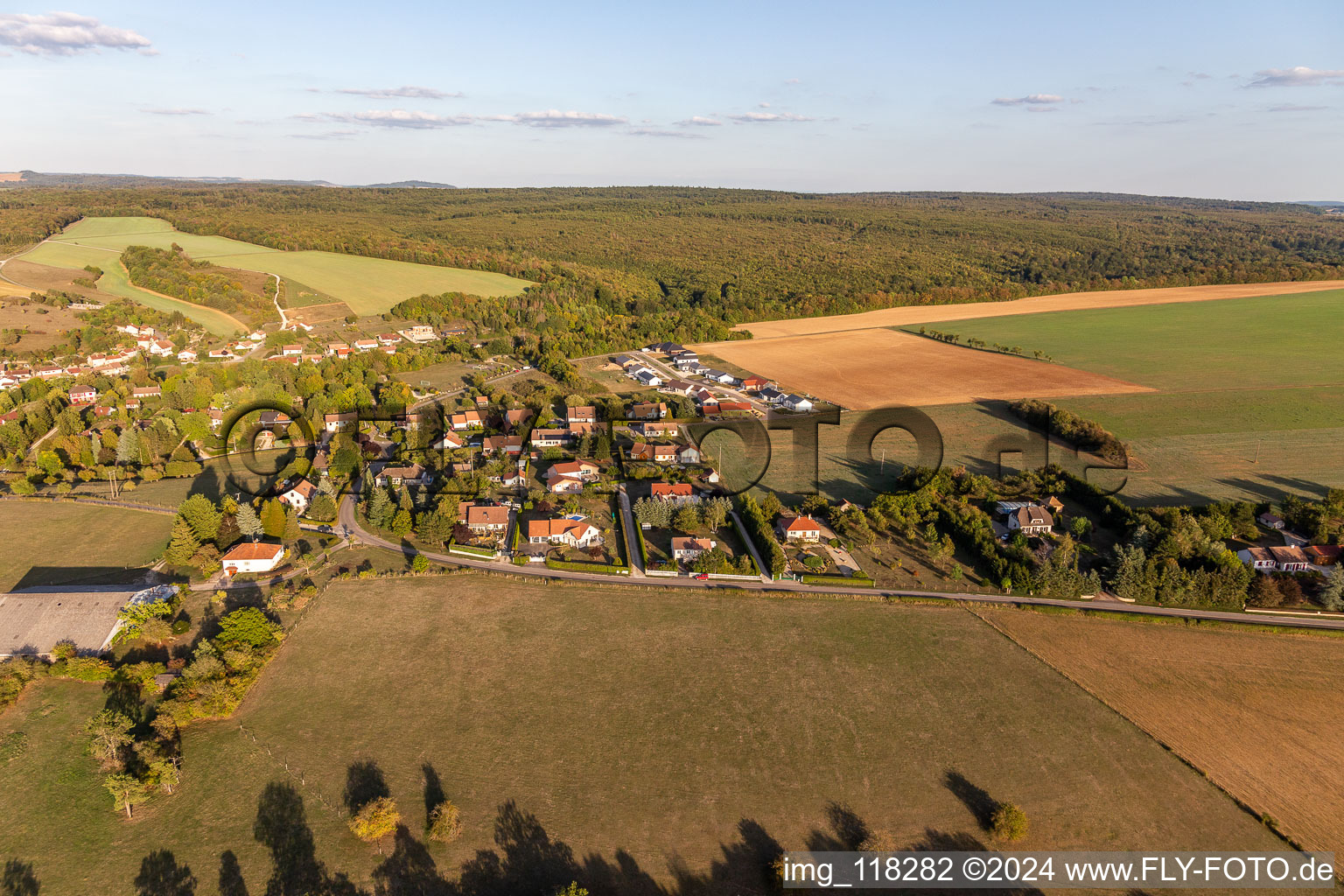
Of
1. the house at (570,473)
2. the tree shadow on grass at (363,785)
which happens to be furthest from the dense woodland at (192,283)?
the tree shadow on grass at (363,785)

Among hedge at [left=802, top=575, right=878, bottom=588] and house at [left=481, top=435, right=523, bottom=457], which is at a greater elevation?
house at [left=481, top=435, right=523, bottom=457]

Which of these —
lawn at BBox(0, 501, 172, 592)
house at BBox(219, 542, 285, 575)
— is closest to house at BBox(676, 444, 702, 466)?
house at BBox(219, 542, 285, 575)

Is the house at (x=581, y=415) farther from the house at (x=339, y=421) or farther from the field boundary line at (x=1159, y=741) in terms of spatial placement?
the field boundary line at (x=1159, y=741)

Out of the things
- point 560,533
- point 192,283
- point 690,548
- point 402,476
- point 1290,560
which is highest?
point 192,283

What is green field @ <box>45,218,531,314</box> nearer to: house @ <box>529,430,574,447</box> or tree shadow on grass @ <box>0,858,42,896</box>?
house @ <box>529,430,574,447</box>

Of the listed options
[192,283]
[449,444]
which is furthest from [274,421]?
[192,283]

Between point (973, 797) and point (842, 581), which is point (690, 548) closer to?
point (842, 581)

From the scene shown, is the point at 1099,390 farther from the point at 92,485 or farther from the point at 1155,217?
the point at 1155,217
